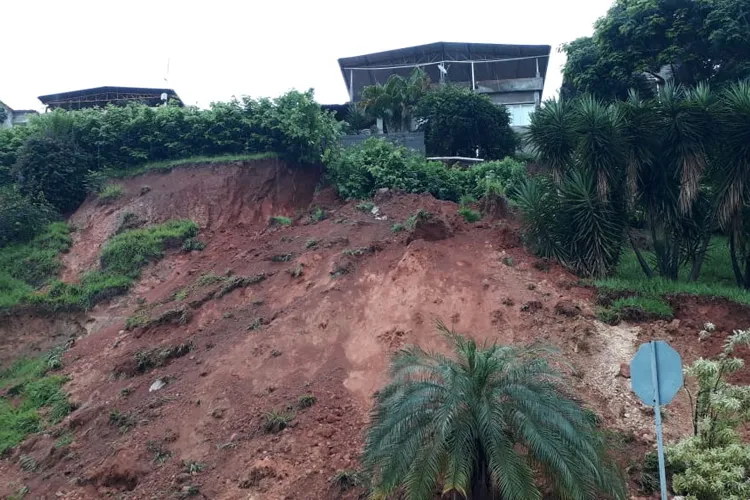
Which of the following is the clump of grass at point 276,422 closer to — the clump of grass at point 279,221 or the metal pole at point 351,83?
the clump of grass at point 279,221

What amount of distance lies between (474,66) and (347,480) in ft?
86.0

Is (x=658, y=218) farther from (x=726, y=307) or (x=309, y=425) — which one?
(x=309, y=425)

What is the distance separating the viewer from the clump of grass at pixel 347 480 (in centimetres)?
994

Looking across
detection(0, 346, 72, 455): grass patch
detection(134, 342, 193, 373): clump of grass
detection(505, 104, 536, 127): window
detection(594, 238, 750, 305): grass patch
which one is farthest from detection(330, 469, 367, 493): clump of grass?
detection(505, 104, 536, 127): window

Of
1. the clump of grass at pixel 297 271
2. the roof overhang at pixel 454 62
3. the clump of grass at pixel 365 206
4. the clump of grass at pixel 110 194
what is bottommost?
the clump of grass at pixel 297 271

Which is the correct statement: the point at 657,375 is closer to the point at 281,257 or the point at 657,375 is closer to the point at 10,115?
the point at 281,257

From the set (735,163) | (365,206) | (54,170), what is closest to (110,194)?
(54,170)

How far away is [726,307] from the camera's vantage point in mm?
13320

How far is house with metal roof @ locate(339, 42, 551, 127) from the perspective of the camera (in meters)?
32.3

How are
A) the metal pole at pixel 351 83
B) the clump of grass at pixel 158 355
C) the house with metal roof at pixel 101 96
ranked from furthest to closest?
1. the metal pole at pixel 351 83
2. the house with metal roof at pixel 101 96
3. the clump of grass at pixel 158 355

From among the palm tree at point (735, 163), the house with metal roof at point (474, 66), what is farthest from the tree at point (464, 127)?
the palm tree at point (735, 163)

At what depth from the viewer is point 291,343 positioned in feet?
45.9

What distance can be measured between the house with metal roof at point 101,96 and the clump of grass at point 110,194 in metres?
11.3

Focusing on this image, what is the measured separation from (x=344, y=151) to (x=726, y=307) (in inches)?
466
